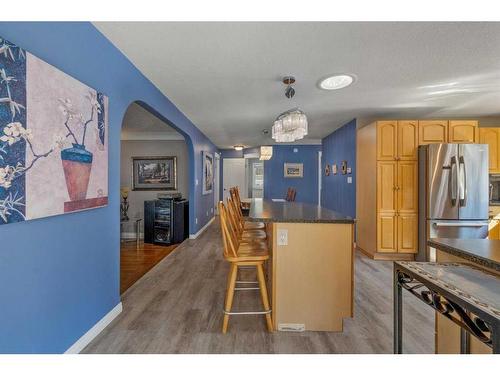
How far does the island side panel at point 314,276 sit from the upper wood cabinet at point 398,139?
2.48m

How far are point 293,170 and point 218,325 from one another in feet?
20.4

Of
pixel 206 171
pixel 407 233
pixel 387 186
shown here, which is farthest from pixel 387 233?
pixel 206 171

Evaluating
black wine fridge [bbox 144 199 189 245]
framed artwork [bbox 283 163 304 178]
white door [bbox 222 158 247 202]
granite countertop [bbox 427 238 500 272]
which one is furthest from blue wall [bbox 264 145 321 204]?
granite countertop [bbox 427 238 500 272]

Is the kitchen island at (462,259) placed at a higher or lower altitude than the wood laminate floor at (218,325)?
higher

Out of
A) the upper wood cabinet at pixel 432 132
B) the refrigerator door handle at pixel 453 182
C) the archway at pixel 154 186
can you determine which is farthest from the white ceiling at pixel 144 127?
the refrigerator door handle at pixel 453 182

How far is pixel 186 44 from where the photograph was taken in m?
2.04

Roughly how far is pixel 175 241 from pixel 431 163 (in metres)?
4.52

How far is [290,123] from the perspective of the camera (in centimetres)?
278

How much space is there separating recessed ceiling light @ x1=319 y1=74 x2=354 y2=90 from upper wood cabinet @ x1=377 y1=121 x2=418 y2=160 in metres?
1.29

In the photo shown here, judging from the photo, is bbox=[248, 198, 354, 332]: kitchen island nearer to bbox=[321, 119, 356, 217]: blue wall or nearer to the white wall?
bbox=[321, 119, 356, 217]: blue wall

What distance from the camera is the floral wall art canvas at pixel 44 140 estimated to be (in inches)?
44.3

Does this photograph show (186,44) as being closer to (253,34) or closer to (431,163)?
(253,34)

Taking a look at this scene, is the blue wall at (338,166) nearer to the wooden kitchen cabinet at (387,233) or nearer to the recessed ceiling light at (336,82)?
the wooden kitchen cabinet at (387,233)

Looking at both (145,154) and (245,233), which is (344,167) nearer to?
(245,233)
